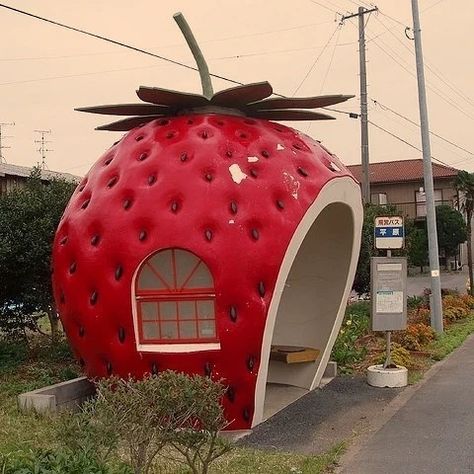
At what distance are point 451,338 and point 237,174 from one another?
27.5 ft

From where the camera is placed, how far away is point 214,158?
7551 millimetres

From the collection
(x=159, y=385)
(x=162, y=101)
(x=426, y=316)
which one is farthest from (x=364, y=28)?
(x=159, y=385)

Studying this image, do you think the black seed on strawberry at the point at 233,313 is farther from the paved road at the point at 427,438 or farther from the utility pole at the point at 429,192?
the utility pole at the point at 429,192

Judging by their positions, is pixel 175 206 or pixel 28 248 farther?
pixel 28 248

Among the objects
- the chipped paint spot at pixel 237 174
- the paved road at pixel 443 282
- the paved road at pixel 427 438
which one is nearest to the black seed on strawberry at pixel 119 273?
the chipped paint spot at pixel 237 174

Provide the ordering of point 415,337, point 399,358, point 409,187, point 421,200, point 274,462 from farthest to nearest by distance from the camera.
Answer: point 409,187, point 421,200, point 415,337, point 399,358, point 274,462

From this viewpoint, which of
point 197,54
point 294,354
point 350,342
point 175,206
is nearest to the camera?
point 175,206

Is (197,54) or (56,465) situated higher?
(197,54)

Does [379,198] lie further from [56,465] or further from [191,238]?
[56,465]

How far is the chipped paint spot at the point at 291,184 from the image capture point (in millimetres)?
7656

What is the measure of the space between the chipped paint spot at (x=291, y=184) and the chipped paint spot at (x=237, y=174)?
0.49 m

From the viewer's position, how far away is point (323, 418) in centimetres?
820

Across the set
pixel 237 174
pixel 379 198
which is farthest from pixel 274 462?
pixel 379 198

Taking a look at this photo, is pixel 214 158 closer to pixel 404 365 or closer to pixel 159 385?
pixel 159 385
